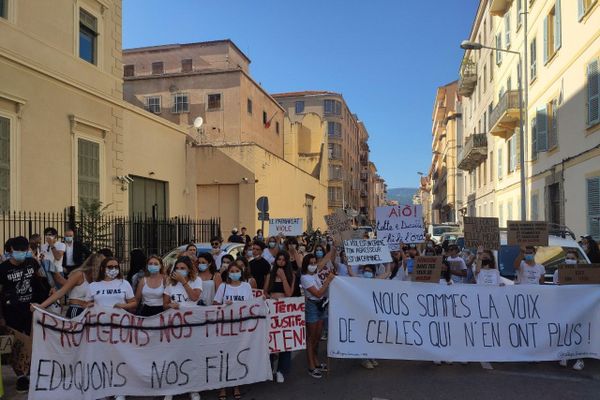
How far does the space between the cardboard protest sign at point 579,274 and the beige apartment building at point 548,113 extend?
808 cm

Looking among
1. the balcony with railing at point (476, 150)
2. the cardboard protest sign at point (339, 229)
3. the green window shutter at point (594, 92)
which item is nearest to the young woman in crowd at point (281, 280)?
the cardboard protest sign at point (339, 229)

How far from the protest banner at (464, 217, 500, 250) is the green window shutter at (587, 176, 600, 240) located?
261 inches

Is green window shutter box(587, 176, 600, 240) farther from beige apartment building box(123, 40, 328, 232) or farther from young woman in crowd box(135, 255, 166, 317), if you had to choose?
beige apartment building box(123, 40, 328, 232)

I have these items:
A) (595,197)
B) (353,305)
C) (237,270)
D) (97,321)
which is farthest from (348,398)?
(595,197)

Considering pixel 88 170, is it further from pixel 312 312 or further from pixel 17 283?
pixel 312 312

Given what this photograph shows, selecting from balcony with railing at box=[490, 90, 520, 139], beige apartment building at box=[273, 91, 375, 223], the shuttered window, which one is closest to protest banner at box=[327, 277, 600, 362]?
the shuttered window

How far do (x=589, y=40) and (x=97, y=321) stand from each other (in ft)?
48.7

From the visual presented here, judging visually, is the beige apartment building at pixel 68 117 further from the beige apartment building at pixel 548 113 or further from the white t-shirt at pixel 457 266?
the beige apartment building at pixel 548 113

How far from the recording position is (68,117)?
1525 centimetres

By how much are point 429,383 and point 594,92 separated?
38.5ft

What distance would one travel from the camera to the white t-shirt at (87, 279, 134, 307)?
19.9 ft

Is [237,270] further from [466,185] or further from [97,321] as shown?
[466,185]

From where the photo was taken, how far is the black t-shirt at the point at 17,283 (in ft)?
19.8

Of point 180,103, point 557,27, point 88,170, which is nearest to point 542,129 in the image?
point 557,27
